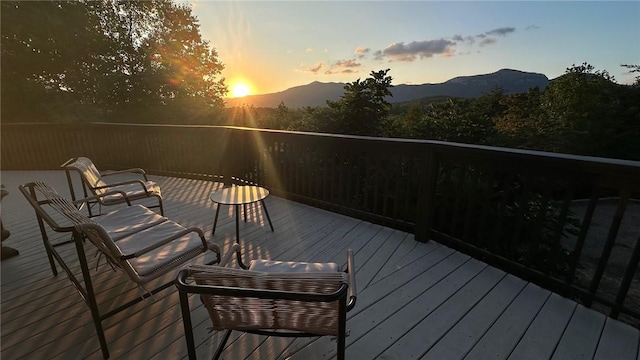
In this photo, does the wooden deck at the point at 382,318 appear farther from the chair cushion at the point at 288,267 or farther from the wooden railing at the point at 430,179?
the chair cushion at the point at 288,267

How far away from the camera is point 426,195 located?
8.87 feet

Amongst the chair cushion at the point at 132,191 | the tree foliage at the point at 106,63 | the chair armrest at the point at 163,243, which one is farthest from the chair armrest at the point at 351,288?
the tree foliage at the point at 106,63

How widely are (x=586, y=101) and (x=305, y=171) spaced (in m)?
16.7

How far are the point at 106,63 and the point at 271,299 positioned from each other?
44.3 feet

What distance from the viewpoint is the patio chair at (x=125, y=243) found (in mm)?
1428

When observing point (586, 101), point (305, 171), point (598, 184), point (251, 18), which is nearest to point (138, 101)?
point (251, 18)

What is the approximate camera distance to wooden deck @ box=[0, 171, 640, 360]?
1.59m

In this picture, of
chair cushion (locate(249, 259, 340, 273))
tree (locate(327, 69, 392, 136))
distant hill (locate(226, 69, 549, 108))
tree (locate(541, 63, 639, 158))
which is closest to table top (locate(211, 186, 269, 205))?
chair cushion (locate(249, 259, 340, 273))

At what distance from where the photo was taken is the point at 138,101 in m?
11.5

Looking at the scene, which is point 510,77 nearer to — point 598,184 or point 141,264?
point 598,184

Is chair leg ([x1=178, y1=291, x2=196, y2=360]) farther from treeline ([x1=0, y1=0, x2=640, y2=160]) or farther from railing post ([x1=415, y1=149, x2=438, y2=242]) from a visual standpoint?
treeline ([x1=0, y1=0, x2=640, y2=160])

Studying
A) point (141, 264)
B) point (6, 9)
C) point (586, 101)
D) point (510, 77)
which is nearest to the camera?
point (141, 264)

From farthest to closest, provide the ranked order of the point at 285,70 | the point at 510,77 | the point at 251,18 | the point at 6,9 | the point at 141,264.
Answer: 1. the point at 510,77
2. the point at 285,70
3. the point at 6,9
4. the point at 251,18
5. the point at 141,264

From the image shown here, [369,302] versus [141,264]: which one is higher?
[141,264]
